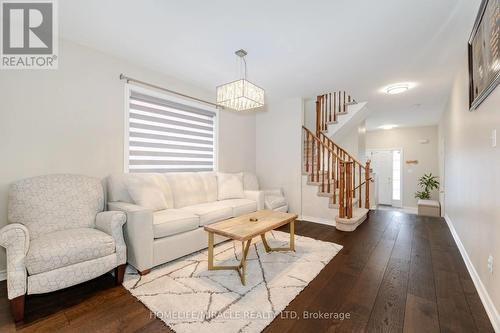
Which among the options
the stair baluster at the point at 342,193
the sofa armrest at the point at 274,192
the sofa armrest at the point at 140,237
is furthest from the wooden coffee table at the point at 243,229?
the sofa armrest at the point at 274,192

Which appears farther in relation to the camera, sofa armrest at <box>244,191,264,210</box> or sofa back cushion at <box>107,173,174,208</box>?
sofa armrest at <box>244,191,264,210</box>

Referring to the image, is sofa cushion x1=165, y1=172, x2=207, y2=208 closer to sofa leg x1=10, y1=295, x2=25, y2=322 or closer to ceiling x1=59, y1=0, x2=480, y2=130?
ceiling x1=59, y1=0, x2=480, y2=130

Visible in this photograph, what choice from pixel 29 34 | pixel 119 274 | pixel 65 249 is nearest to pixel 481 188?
pixel 119 274

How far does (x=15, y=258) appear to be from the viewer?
4.97 ft

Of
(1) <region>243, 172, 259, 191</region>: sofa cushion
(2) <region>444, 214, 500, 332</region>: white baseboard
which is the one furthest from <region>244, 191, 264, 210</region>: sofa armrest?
(2) <region>444, 214, 500, 332</region>: white baseboard

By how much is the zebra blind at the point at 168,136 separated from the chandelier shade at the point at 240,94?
118cm

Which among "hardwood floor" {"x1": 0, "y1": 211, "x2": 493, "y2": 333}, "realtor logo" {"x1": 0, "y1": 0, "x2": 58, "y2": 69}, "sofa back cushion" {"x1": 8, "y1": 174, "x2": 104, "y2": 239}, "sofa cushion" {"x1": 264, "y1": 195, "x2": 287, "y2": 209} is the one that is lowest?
"hardwood floor" {"x1": 0, "y1": 211, "x2": 493, "y2": 333}

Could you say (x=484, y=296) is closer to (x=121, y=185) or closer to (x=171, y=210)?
(x=171, y=210)

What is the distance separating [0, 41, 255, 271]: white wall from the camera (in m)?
2.13

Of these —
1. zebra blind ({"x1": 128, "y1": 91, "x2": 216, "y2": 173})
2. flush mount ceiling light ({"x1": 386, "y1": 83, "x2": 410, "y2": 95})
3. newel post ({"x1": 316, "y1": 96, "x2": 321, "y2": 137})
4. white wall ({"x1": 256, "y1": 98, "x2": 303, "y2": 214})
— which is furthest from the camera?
newel post ({"x1": 316, "y1": 96, "x2": 321, "y2": 137})

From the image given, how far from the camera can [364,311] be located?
1.66 metres

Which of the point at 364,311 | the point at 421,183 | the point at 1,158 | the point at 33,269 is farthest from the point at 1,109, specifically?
the point at 421,183

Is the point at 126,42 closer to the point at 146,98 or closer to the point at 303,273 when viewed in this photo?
the point at 146,98

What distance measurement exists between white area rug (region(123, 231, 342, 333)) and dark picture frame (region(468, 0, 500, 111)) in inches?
83.4
